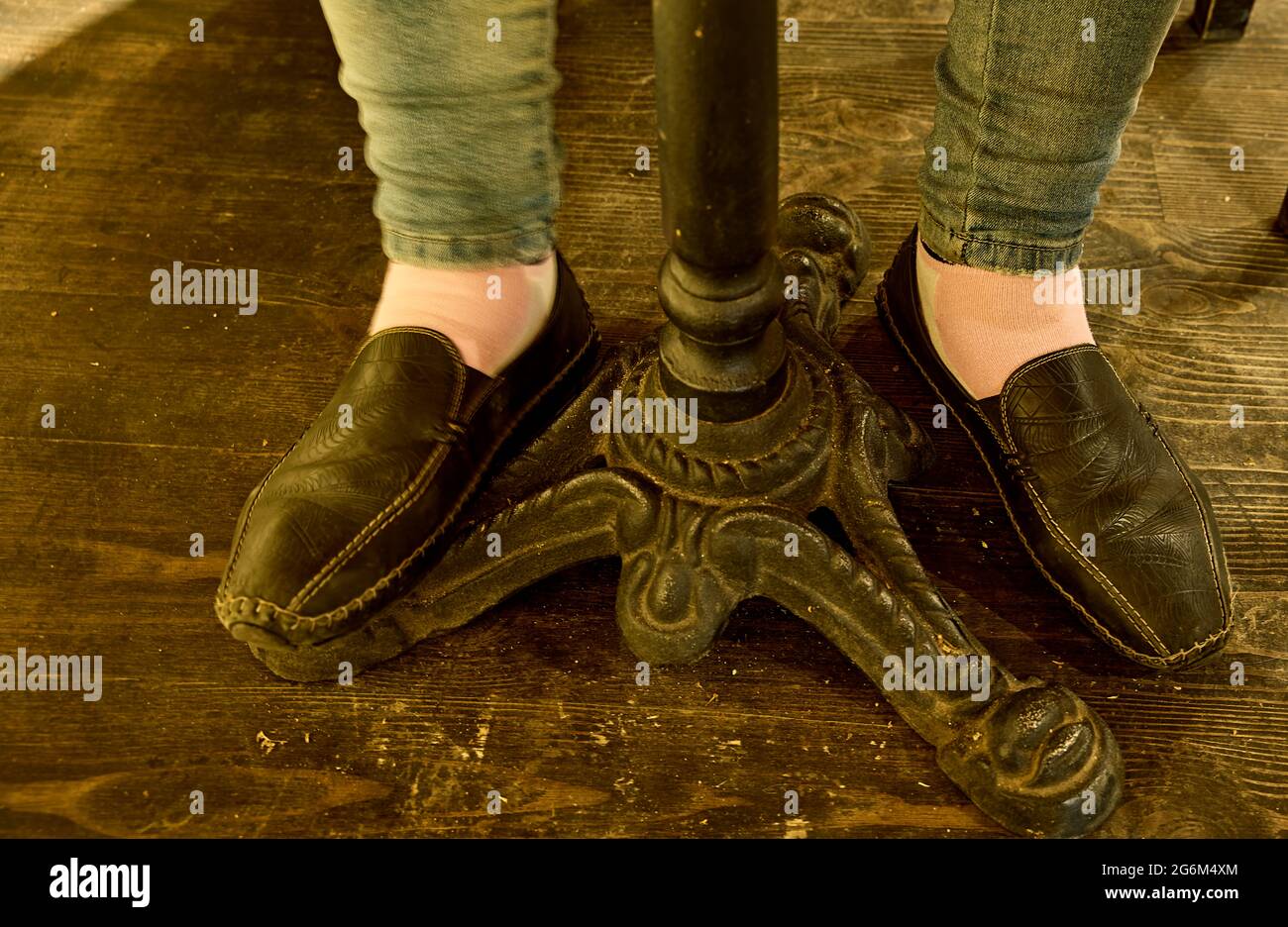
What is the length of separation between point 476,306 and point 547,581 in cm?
22

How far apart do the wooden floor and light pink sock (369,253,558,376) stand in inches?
7.3

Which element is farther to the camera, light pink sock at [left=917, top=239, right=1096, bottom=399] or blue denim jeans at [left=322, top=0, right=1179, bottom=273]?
light pink sock at [left=917, top=239, right=1096, bottom=399]

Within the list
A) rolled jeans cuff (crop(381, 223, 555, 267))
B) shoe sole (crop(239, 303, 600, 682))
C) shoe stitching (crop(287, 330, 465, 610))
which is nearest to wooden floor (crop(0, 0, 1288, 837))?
shoe sole (crop(239, 303, 600, 682))

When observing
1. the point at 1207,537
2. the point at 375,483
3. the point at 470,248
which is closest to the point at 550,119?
the point at 470,248

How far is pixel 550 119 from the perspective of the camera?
742 millimetres

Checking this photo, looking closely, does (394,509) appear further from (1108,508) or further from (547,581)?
(1108,508)

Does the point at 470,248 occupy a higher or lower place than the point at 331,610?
higher

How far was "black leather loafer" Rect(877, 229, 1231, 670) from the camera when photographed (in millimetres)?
740

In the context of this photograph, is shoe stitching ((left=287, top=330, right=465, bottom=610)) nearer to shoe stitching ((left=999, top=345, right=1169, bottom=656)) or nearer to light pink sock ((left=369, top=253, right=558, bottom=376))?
light pink sock ((left=369, top=253, right=558, bottom=376))

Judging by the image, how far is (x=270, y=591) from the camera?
0.70 meters

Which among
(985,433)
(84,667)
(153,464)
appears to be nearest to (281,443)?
(153,464)

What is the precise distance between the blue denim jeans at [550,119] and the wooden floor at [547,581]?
0.22m

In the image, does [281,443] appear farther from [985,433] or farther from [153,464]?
[985,433]

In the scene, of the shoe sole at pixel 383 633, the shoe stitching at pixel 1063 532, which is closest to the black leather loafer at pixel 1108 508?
the shoe stitching at pixel 1063 532
